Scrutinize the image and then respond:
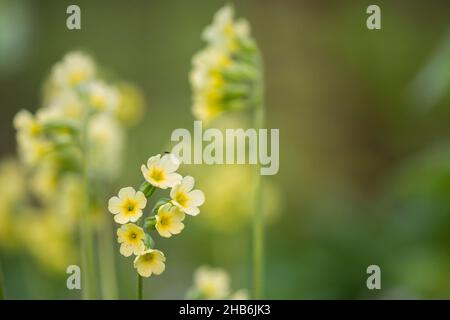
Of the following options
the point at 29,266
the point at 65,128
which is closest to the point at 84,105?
the point at 65,128

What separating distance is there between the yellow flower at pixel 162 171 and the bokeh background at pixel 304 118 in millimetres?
1520

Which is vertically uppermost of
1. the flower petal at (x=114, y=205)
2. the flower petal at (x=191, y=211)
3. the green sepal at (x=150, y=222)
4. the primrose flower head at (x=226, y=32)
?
the primrose flower head at (x=226, y=32)

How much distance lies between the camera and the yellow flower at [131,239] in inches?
59.5

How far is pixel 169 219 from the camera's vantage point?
1.57 m

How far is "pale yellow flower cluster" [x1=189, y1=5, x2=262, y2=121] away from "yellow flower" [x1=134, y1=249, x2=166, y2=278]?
0.65m

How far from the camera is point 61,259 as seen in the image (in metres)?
2.70

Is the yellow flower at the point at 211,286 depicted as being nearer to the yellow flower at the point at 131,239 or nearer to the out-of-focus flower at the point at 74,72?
the yellow flower at the point at 131,239

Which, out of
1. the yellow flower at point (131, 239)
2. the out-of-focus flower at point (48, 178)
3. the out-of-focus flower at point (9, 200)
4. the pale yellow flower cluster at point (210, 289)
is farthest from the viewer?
the out-of-focus flower at point (9, 200)

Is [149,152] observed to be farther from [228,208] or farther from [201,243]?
[228,208]

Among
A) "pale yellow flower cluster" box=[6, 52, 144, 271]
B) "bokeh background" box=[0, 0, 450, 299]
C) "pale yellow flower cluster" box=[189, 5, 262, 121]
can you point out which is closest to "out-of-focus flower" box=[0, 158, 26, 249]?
"pale yellow flower cluster" box=[6, 52, 144, 271]

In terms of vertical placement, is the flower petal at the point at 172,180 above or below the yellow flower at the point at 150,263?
above

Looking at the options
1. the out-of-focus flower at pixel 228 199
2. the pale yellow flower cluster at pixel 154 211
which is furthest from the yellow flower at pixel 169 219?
the out-of-focus flower at pixel 228 199

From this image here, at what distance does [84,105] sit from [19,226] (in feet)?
2.52

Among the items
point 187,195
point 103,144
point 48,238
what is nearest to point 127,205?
point 187,195
